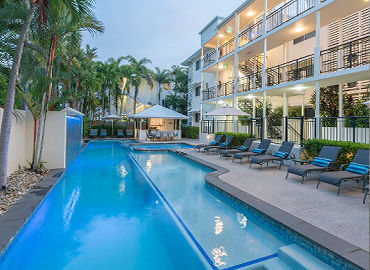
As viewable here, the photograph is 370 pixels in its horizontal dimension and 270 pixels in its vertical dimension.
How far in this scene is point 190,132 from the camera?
2472 centimetres

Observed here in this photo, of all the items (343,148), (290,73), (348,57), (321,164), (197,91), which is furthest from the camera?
(197,91)

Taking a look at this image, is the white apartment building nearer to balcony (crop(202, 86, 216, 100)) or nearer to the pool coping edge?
balcony (crop(202, 86, 216, 100))

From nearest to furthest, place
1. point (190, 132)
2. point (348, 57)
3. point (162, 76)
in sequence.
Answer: point (348, 57)
point (190, 132)
point (162, 76)

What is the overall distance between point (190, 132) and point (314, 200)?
19.9 meters

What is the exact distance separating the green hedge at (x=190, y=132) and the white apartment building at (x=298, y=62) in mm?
2998

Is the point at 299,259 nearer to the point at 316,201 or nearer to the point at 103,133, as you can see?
the point at 316,201

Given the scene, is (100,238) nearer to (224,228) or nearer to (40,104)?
(224,228)

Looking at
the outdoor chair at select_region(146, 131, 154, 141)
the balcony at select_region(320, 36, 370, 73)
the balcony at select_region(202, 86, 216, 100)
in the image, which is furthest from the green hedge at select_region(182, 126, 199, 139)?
the balcony at select_region(320, 36, 370, 73)

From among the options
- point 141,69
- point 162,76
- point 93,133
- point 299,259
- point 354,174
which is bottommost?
point 299,259

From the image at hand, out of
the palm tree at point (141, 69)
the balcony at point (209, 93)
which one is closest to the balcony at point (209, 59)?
the balcony at point (209, 93)

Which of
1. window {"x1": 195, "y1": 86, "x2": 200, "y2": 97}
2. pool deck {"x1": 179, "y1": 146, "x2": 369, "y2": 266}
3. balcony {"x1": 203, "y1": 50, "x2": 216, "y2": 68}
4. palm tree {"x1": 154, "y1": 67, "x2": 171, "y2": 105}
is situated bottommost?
pool deck {"x1": 179, "y1": 146, "x2": 369, "y2": 266}

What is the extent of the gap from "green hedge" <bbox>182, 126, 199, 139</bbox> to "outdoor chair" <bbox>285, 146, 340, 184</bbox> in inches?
672

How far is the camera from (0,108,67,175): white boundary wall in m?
7.32

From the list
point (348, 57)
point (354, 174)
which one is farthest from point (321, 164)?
point (348, 57)
